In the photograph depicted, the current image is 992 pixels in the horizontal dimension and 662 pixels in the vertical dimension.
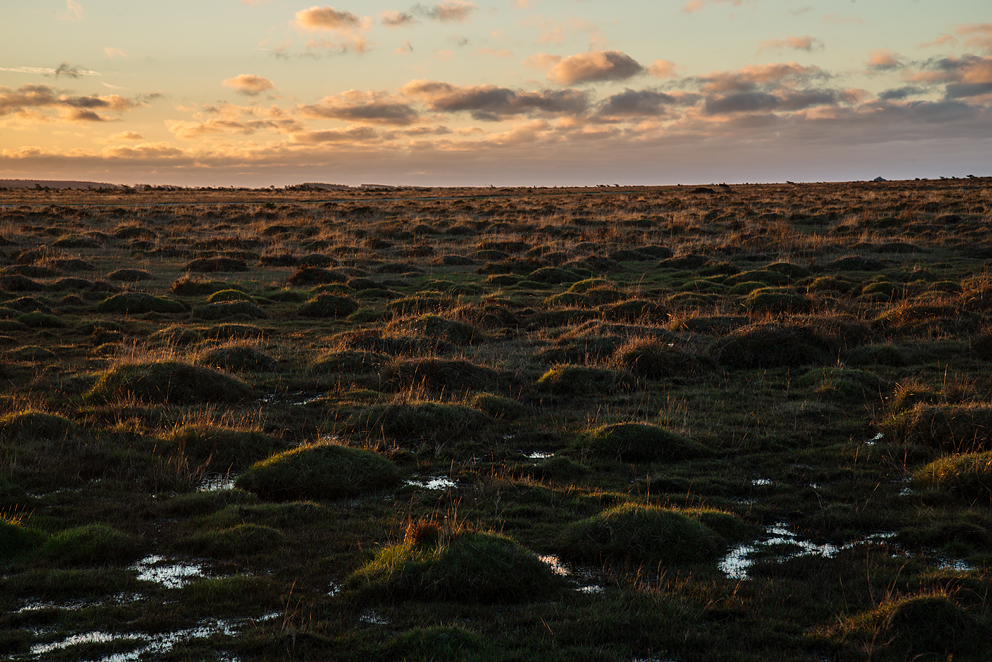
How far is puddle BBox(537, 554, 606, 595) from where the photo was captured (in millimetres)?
6305

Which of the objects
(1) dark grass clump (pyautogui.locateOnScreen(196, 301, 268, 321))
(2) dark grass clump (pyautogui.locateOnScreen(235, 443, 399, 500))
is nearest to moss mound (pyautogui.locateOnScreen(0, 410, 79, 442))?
(2) dark grass clump (pyautogui.locateOnScreen(235, 443, 399, 500))

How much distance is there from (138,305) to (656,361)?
13.8 m

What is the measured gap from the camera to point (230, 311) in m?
19.8

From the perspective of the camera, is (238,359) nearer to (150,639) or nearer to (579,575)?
(150,639)

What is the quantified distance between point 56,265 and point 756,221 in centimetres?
3348

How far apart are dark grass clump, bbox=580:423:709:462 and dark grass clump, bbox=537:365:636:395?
2776mm

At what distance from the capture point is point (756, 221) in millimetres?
42156

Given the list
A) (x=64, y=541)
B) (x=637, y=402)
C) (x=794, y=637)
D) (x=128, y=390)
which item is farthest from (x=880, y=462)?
(x=128, y=390)

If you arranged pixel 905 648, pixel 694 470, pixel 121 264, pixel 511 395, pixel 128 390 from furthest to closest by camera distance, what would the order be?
1. pixel 121 264
2. pixel 511 395
3. pixel 128 390
4. pixel 694 470
5. pixel 905 648

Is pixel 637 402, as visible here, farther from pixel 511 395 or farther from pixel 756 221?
pixel 756 221

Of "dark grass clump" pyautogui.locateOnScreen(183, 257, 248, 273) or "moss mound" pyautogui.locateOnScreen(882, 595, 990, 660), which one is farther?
"dark grass clump" pyautogui.locateOnScreen(183, 257, 248, 273)

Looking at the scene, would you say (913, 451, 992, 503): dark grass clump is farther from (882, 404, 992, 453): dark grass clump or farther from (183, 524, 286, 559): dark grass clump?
(183, 524, 286, 559): dark grass clump

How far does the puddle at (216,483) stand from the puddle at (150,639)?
293cm

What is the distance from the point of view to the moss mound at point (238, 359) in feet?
45.1
